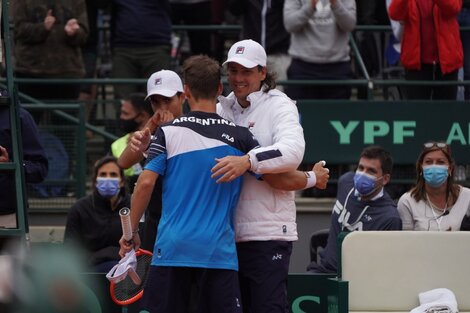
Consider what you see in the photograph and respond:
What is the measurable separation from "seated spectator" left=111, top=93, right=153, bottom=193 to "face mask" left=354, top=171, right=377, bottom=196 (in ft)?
8.48

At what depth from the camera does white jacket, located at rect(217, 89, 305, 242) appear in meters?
4.82

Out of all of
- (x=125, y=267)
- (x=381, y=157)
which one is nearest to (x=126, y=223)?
(x=125, y=267)

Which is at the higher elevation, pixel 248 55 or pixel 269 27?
pixel 269 27

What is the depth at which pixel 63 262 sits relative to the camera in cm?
170

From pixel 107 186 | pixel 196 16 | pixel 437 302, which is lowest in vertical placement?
pixel 437 302

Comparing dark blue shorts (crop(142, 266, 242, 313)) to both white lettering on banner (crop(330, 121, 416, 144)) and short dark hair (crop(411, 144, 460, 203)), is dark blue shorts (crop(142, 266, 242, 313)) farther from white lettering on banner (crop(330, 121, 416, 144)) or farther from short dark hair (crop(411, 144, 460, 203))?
white lettering on banner (crop(330, 121, 416, 144))

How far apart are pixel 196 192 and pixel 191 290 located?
517 millimetres

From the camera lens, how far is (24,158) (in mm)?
6414

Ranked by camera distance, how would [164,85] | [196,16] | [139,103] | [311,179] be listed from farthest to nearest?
[196,16] → [139,103] → [164,85] → [311,179]

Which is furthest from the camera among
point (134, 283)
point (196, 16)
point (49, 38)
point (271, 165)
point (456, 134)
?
point (196, 16)

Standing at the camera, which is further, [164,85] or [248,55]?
[164,85]

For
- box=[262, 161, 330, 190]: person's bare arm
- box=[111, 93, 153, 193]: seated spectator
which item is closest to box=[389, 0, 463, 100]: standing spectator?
box=[111, 93, 153, 193]: seated spectator

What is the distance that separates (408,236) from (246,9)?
522cm

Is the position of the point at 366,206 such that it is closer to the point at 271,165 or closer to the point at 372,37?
the point at 271,165
